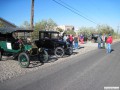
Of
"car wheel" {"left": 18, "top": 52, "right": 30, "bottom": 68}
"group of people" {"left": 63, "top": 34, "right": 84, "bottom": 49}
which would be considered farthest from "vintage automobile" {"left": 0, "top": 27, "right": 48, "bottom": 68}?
"group of people" {"left": 63, "top": 34, "right": 84, "bottom": 49}

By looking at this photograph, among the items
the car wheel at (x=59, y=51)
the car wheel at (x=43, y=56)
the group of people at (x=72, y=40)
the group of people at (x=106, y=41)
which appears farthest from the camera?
the group of people at (x=72, y=40)

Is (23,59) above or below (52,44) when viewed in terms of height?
below

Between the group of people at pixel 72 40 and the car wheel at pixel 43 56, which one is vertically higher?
the group of people at pixel 72 40

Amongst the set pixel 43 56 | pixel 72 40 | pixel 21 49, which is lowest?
pixel 43 56

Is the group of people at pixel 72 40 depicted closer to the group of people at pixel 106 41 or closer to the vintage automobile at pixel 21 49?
the group of people at pixel 106 41

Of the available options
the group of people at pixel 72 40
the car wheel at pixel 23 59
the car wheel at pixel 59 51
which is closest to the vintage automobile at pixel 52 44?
the car wheel at pixel 59 51

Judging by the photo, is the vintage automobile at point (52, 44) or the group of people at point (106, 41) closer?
the vintage automobile at point (52, 44)

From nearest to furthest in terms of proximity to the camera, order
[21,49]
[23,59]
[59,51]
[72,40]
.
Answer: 1. [23,59]
2. [21,49]
3. [59,51]
4. [72,40]

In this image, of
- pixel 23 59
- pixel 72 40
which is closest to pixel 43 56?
pixel 23 59

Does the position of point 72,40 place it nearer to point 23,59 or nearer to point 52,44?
point 52,44

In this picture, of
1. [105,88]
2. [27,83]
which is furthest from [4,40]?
[105,88]

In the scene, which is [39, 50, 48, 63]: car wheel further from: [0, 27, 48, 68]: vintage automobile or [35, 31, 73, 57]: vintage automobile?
[35, 31, 73, 57]: vintage automobile

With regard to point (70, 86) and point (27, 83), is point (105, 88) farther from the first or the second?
point (27, 83)

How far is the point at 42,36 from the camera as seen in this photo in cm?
1530
